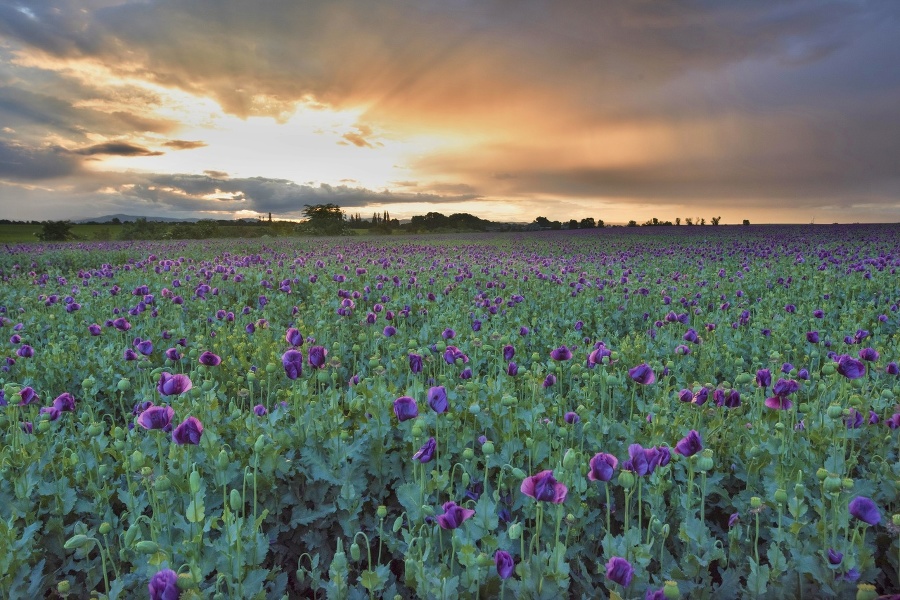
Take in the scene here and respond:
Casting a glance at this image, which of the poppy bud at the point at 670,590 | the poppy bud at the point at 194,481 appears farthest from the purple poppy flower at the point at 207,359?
the poppy bud at the point at 670,590

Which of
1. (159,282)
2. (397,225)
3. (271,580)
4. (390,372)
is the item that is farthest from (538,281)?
(397,225)

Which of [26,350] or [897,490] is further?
[26,350]

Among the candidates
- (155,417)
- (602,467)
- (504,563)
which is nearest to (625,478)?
(602,467)

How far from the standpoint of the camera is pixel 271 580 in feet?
8.35

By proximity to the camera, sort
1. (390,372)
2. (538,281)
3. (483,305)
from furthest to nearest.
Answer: (538,281)
(483,305)
(390,372)

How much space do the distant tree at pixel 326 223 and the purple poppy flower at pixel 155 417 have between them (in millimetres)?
42880

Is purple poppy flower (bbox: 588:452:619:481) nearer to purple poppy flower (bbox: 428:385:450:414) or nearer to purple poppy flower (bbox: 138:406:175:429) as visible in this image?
purple poppy flower (bbox: 428:385:450:414)

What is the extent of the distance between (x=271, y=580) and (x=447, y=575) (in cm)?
91

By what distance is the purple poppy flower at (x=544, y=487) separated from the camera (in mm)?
1902

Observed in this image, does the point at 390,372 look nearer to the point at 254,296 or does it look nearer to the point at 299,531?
the point at 299,531

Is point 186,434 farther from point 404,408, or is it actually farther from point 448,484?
point 448,484

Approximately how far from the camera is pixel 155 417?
2.33 metres

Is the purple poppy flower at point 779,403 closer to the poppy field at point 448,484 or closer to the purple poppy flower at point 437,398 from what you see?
the poppy field at point 448,484

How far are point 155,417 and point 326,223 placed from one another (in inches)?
1790
